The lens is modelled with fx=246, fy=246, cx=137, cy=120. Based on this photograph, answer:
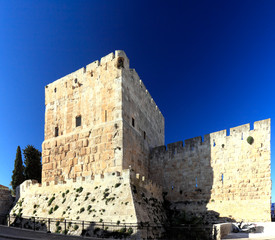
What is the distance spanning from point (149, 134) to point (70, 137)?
6.41 metres

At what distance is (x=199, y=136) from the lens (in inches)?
697

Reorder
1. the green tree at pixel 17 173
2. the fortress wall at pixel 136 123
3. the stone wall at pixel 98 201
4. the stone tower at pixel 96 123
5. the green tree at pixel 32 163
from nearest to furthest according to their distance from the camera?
the stone wall at pixel 98 201, the stone tower at pixel 96 123, the fortress wall at pixel 136 123, the green tree at pixel 17 173, the green tree at pixel 32 163

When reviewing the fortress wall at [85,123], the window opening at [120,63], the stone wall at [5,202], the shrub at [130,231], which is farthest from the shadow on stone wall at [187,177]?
the stone wall at [5,202]

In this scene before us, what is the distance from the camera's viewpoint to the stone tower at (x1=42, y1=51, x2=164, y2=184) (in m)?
15.3

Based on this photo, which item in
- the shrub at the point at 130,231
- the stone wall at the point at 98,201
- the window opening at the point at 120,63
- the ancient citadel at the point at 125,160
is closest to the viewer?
the shrub at the point at 130,231

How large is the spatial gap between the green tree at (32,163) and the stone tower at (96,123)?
26.9 feet

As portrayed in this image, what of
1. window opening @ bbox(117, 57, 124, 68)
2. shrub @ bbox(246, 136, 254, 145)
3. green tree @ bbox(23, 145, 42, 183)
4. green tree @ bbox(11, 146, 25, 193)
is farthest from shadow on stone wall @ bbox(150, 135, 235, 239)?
green tree @ bbox(11, 146, 25, 193)

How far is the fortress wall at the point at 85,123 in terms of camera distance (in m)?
15.4

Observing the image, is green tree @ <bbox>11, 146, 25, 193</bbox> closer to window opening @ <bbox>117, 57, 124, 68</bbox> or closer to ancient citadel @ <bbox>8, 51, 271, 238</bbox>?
ancient citadel @ <bbox>8, 51, 271, 238</bbox>

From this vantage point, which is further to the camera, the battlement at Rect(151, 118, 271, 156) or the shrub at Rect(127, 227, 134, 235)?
the battlement at Rect(151, 118, 271, 156)

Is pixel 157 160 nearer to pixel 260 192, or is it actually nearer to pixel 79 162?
pixel 79 162

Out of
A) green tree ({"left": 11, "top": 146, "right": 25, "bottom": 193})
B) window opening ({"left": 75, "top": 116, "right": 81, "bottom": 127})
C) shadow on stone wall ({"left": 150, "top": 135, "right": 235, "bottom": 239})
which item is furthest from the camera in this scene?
green tree ({"left": 11, "top": 146, "right": 25, "bottom": 193})

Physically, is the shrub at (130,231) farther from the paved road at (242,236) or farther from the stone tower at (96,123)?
the paved road at (242,236)

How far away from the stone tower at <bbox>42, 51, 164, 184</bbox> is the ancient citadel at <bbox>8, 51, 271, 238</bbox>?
64 millimetres
